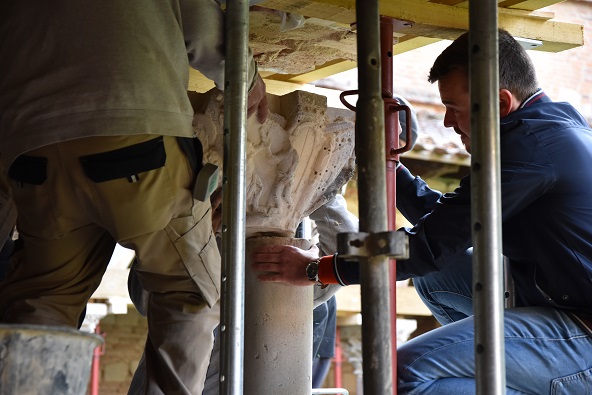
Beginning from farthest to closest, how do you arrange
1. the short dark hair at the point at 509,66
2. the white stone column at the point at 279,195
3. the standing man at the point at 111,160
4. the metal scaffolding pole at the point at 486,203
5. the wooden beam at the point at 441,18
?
the white stone column at the point at 279,195
the wooden beam at the point at 441,18
the short dark hair at the point at 509,66
the standing man at the point at 111,160
the metal scaffolding pole at the point at 486,203

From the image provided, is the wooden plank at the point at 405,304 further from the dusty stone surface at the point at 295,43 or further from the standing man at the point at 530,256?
the standing man at the point at 530,256

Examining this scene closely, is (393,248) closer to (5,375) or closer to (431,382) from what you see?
(5,375)

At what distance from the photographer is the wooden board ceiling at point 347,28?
11.8 feet

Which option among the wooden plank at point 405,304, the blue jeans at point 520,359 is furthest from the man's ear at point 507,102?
the wooden plank at point 405,304

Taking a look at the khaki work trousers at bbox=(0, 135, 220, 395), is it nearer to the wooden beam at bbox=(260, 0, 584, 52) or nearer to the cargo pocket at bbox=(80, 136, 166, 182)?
the cargo pocket at bbox=(80, 136, 166, 182)

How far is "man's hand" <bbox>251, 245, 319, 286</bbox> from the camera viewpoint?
11.8 feet

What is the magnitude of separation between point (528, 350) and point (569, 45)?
5.03 ft

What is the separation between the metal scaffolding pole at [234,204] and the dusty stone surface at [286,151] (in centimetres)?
110

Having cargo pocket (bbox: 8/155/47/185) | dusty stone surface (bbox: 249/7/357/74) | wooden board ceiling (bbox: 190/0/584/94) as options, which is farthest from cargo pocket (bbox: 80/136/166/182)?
dusty stone surface (bbox: 249/7/357/74)

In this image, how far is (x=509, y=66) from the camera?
3.45 m

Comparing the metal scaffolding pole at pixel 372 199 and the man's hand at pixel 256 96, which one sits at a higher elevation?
the man's hand at pixel 256 96

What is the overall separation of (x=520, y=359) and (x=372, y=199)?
1206mm

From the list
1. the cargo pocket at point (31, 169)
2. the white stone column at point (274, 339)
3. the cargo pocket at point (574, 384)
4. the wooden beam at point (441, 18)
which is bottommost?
the cargo pocket at point (574, 384)

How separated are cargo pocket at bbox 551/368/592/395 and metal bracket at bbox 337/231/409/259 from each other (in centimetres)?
126
